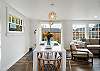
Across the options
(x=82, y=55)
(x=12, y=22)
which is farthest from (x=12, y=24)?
(x=82, y=55)

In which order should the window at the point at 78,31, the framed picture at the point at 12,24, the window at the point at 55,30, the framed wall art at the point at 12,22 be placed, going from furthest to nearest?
the window at the point at 55,30 → the window at the point at 78,31 → the framed picture at the point at 12,24 → the framed wall art at the point at 12,22

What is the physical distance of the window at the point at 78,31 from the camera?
11.4 meters

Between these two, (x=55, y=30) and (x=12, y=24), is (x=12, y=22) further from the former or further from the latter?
(x=55, y=30)

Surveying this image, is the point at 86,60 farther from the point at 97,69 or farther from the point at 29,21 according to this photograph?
the point at 29,21

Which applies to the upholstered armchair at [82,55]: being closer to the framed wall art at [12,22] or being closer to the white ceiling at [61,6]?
the white ceiling at [61,6]

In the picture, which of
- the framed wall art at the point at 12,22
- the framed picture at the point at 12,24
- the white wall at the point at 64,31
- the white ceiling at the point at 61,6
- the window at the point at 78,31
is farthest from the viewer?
the window at the point at 78,31

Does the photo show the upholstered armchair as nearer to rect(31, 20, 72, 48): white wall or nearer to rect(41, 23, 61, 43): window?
rect(31, 20, 72, 48): white wall

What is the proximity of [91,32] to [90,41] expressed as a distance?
1.62 meters

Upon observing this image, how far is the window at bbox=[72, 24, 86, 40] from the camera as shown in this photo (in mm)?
11383

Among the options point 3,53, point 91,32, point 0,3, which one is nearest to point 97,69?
point 3,53

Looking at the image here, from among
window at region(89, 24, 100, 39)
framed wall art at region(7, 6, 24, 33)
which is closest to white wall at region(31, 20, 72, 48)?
window at region(89, 24, 100, 39)

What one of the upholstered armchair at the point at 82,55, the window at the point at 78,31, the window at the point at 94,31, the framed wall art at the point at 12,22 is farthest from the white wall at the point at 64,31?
the upholstered armchair at the point at 82,55

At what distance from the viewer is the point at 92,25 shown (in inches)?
442

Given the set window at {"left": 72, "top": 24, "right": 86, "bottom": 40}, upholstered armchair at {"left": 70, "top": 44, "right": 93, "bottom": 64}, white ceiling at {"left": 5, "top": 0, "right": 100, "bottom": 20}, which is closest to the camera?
white ceiling at {"left": 5, "top": 0, "right": 100, "bottom": 20}
